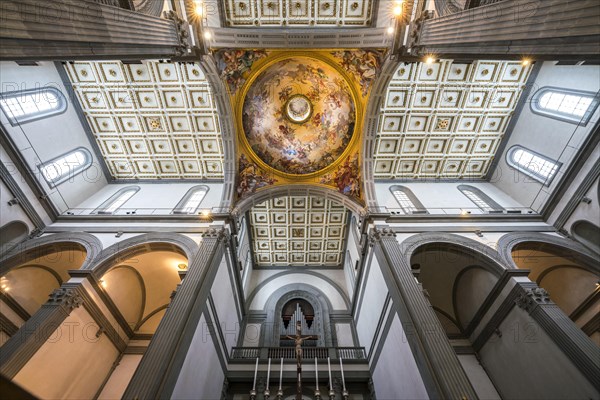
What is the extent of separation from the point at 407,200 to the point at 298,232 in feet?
20.6

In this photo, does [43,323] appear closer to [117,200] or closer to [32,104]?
[117,200]

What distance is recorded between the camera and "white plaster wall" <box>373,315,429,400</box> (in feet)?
23.0

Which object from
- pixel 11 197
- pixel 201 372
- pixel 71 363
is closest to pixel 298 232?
pixel 201 372

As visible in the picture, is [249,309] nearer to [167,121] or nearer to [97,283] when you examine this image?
[97,283]

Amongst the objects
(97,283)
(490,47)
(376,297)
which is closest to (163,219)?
(97,283)

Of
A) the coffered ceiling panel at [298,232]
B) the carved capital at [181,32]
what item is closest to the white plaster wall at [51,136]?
the carved capital at [181,32]

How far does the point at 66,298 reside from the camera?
8.05 metres

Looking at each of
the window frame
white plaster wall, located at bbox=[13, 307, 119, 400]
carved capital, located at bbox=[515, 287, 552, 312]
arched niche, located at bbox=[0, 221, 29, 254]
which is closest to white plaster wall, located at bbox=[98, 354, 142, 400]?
white plaster wall, located at bbox=[13, 307, 119, 400]

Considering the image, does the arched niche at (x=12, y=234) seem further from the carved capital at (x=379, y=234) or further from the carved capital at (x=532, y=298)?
the carved capital at (x=532, y=298)

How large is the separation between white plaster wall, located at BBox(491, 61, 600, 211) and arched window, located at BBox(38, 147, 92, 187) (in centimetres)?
2004

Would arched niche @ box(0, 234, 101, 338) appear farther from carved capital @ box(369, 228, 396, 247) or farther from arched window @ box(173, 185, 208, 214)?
carved capital @ box(369, 228, 396, 247)

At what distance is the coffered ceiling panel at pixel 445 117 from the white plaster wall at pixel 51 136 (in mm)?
14300

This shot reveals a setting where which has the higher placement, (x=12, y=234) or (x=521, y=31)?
(x=12, y=234)

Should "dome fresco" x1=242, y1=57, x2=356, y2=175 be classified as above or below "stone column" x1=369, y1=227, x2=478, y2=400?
above
